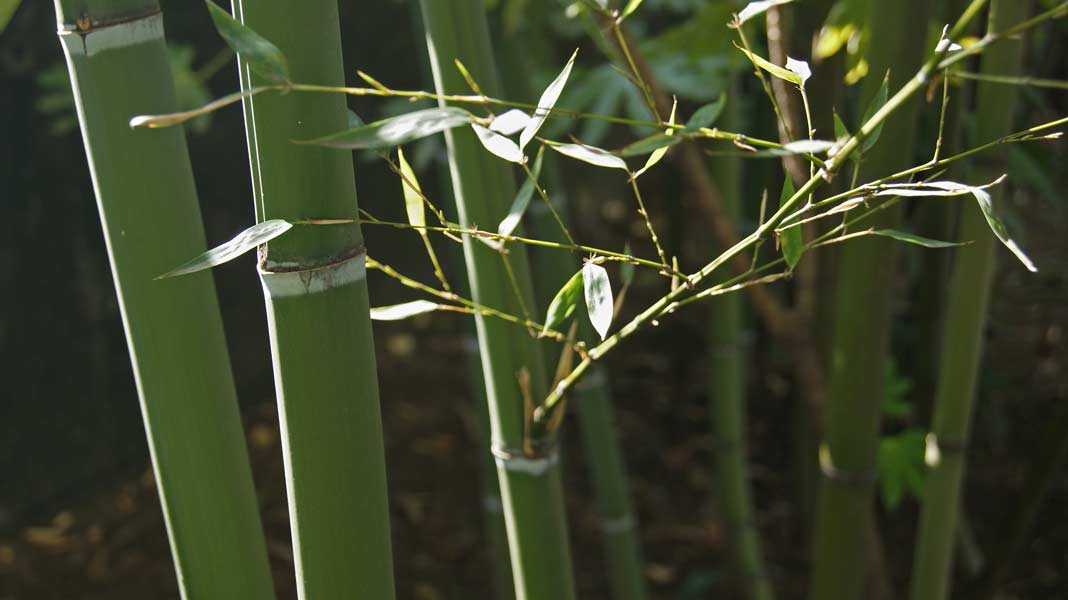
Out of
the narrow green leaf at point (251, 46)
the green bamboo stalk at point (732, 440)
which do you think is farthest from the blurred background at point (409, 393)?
the narrow green leaf at point (251, 46)

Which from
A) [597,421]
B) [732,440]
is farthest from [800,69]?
[732,440]

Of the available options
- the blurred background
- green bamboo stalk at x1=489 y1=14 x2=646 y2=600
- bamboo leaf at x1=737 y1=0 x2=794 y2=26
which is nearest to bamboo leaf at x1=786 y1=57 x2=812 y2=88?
bamboo leaf at x1=737 y1=0 x2=794 y2=26

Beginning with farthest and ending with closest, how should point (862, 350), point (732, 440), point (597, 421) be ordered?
point (732, 440) → point (597, 421) → point (862, 350)

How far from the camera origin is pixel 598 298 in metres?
0.38

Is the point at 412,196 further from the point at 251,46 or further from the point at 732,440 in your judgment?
the point at 732,440

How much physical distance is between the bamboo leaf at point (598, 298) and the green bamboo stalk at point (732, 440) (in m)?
0.95

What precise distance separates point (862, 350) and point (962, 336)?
0.48ft

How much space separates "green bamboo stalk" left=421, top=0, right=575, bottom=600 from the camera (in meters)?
0.52

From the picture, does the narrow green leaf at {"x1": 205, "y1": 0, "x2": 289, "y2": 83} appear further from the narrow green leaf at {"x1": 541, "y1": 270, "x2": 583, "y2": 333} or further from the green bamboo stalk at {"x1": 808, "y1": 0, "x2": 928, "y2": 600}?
the green bamboo stalk at {"x1": 808, "y1": 0, "x2": 928, "y2": 600}

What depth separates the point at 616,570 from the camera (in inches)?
52.5

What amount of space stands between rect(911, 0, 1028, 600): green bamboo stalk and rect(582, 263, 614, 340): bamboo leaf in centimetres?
41

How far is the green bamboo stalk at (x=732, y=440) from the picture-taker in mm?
1341

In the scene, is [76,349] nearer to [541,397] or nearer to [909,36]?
[541,397]

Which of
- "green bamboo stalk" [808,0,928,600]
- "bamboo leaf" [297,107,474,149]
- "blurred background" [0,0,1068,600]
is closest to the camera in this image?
"bamboo leaf" [297,107,474,149]
